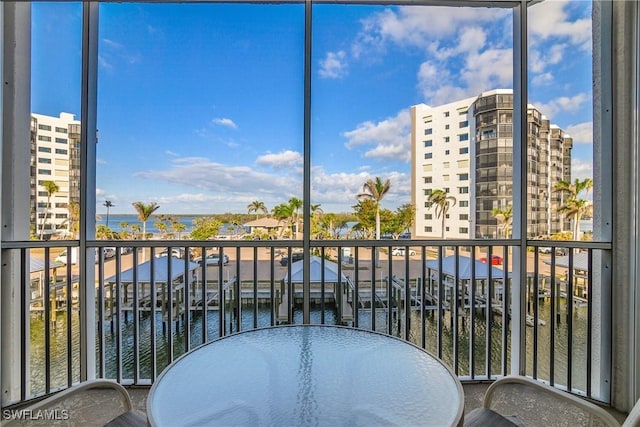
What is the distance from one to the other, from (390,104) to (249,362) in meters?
2.15

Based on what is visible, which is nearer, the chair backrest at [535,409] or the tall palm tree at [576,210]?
the chair backrest at [535,409]

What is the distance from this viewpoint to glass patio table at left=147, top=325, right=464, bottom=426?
2.95 feet

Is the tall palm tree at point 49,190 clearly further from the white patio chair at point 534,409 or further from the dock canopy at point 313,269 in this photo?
the white patio chair at point 534,409

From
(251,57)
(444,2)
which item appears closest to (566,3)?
(444,2)

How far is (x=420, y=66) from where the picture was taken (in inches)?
97.0

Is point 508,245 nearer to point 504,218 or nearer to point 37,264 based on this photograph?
point 504,218

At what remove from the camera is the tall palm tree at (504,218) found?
2.29 metres

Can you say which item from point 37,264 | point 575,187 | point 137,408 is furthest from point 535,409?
point 37,264

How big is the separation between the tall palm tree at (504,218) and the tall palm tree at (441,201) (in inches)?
13.0

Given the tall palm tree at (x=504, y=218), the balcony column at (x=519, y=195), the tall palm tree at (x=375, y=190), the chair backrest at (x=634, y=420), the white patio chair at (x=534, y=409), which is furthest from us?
the tall palm tree at (x=375, y=190)

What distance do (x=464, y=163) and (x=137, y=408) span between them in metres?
2.95

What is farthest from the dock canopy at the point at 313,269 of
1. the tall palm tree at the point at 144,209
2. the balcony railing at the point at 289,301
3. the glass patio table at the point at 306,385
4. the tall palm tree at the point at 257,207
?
the tall palm tree at the point at 144,209

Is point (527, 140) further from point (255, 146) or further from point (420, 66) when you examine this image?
point (255, 146)

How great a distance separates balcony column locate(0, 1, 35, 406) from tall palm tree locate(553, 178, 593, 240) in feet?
12.3
